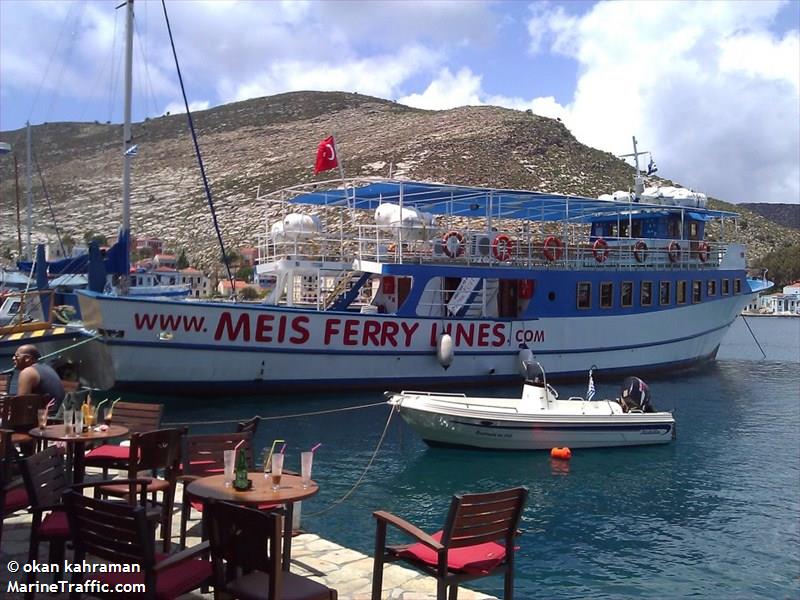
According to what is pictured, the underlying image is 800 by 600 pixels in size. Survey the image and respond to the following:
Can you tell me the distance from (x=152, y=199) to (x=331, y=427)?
90.5m

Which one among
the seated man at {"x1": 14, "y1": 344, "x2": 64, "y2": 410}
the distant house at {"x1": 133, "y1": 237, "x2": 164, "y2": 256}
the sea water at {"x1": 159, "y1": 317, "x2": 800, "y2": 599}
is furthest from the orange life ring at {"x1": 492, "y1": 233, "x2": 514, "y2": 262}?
the distant house at {"x1": 133, "y1": 237, "x2": 164, "y2": 256}

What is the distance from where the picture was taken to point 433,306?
69.4 feet

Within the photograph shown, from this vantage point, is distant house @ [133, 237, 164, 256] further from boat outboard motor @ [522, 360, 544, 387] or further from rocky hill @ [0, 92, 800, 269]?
boat outboard motor @ [522, 360, 544, 387]

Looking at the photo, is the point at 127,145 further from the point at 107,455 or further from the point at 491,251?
the point at 107,455

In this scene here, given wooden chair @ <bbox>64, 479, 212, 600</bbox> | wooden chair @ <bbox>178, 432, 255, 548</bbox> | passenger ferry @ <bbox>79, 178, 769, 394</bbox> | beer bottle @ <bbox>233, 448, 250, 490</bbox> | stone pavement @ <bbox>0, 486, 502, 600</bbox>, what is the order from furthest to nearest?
1. passenger ferry @ <bbox>79, 178, 769, 394</bbox>
2. wooden chair @ <bbox>178, 432, 255, 548</bbox>
3. stone pavement @ <bbox>0, 486, 502, 600</bbox>
4. beer bottle @ <bbox>233, 448, 250, 490</bbox>
5. wooden chair @ <bbox>64, 479, 212, 600</bbox>

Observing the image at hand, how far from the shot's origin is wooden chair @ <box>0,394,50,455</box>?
772cm

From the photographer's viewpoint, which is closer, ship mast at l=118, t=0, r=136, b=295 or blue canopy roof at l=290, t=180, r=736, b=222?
ship mast at l=118, t=0, r=136, b=295

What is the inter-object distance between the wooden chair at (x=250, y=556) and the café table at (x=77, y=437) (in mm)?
2602

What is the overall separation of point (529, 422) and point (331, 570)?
8.37 m

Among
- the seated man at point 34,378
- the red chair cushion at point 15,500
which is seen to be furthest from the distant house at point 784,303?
the red chair cushion at point 15,500

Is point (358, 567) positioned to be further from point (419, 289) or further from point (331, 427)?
point (419, 289)

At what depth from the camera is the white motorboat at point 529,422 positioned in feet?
46.6

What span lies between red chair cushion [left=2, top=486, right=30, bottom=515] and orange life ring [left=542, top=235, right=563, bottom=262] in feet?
61.0

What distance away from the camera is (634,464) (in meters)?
14.1
